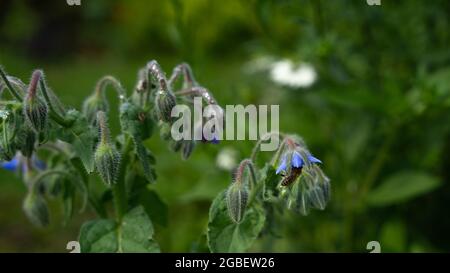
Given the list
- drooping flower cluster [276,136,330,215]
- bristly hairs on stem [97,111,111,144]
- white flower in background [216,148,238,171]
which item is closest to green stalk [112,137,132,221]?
bristly hairs on stem [97,111,111,144]

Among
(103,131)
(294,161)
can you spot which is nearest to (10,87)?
(103,131)

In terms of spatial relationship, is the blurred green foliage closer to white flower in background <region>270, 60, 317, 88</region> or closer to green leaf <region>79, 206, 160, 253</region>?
white flower in background <region>270, 60, 317, 88</region>

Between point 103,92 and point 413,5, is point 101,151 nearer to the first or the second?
point 103,92

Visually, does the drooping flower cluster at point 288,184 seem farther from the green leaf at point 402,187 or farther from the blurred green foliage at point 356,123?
the green leaf at point 402,187

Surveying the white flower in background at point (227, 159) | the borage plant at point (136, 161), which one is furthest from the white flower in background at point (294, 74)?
the borage plant at point (136, 161)

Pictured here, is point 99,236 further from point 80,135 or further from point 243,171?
point 243,171

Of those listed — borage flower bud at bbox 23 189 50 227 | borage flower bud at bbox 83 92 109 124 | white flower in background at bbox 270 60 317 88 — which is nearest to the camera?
borage flower bud at bbox 83 92 109 124
